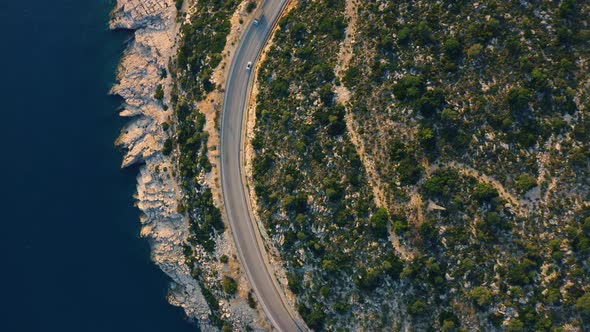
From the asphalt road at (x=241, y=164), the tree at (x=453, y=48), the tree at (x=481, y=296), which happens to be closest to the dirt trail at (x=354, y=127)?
the tree at (x=481, y=296)

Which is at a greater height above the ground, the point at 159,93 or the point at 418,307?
the point at 159,93

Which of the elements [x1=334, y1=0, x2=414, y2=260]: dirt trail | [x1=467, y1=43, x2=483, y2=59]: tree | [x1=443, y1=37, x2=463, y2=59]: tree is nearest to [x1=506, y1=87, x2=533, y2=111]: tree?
[x1=467, y1=43, x2=483, y2=59]: tree

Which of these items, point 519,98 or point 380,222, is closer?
point 519,98

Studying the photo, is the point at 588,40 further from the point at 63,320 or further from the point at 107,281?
the point at 63,320

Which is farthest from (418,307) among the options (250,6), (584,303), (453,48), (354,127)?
(250,6)

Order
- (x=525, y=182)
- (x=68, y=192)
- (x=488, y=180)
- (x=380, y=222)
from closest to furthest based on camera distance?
(x=525, y=182), (x=488, y=180), (x=380, y=222), (x=68, y=192)

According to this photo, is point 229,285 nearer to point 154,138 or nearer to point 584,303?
point 154,138

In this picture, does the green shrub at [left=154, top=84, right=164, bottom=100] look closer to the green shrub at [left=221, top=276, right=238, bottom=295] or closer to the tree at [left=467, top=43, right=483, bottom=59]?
the green shrub at [left=221, top=276, right=238, bottom=295]
